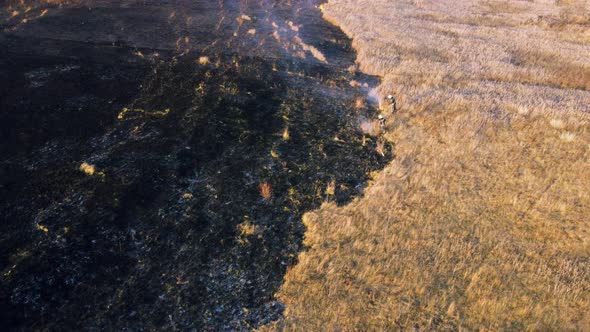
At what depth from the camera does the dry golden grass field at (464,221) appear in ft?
28.7

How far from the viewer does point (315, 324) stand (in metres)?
8.33

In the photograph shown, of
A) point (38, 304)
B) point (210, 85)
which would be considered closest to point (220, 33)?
point (210, 85)

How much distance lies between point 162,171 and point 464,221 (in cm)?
971

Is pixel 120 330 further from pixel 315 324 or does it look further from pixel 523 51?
pixel 523 51

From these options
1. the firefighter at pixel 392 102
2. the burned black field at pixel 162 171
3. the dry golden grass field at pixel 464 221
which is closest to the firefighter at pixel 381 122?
the dry golden grass field at pixel 464 221

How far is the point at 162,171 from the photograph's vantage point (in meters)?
13.0

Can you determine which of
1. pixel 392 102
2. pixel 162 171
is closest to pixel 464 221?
pixel 392 102

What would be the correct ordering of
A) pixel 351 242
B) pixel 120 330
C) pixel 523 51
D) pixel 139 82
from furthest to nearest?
pixel 523 51, pixel 139 82, pixel 351 242, pixel 120 330

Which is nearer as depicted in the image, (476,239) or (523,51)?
(476,239)

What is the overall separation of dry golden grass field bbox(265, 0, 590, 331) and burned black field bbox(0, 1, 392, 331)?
1171mm

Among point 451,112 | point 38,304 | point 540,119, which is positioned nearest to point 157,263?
point 38,304

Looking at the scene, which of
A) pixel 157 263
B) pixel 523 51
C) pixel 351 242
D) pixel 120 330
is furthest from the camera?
pixel 523 51

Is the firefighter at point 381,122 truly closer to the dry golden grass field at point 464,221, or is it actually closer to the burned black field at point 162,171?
the dry golden grass field at point 464,221

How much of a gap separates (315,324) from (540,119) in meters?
14.4
